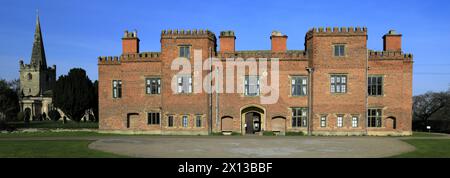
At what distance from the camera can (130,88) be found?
3281 centimetres

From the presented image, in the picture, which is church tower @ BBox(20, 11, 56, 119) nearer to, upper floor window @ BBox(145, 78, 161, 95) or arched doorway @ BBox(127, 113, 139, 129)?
arched doorway @ BBox(127, 113, 139, 129)

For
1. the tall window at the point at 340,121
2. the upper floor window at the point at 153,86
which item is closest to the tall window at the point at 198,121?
the upper floor window at the point at 153,86

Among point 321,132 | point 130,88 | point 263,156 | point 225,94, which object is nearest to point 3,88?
point 130,88

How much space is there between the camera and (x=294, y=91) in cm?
3097

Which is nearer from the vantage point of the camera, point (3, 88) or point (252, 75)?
point (252, 75)

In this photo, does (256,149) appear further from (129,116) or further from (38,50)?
(38,50)

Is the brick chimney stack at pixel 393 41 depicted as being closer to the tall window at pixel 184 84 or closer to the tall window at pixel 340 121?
the tall window at pixel 340 121

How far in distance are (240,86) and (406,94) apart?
13.9m

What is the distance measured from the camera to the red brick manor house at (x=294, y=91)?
30.2 meters

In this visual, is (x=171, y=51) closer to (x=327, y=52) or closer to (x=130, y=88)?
(x=130, y=88)

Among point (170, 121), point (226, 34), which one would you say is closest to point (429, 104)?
point (226, 34)

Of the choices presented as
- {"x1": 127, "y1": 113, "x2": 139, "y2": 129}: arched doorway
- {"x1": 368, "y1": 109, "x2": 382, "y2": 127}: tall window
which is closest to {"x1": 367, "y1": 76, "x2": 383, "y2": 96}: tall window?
{"x1": 368, "y1": 109, "x2": 382, "y2": 127}: tall window

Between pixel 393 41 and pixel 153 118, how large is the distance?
22056mm
